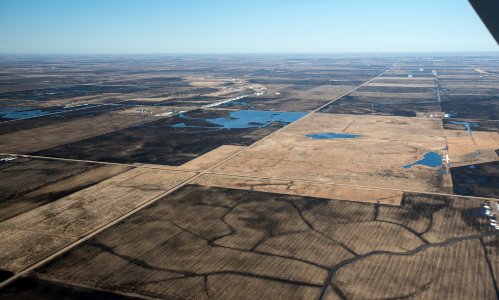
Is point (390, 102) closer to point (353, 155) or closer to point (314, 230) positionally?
point (353, 155)

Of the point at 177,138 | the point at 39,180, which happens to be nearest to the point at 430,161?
the point at 177,138

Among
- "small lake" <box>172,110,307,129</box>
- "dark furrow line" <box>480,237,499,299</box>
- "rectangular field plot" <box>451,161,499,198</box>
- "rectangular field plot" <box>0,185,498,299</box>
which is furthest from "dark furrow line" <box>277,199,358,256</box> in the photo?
"small lake" <box>172,110,307,129</box>

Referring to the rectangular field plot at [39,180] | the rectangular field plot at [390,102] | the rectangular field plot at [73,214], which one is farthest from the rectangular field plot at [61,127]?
the rectangular field plot at [390,102]

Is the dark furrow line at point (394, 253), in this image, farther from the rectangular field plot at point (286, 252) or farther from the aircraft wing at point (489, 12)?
the aircraft wing at point (489, 12)

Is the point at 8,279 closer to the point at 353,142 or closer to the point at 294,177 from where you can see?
the point at 294,177

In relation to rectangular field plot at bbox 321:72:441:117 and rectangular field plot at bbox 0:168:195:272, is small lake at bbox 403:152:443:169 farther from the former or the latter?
rectangular field plot at bbox 321:72:441:117

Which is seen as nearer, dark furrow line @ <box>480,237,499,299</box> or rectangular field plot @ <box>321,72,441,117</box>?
dark furrow line @ <box>480,237,499,299</box>
